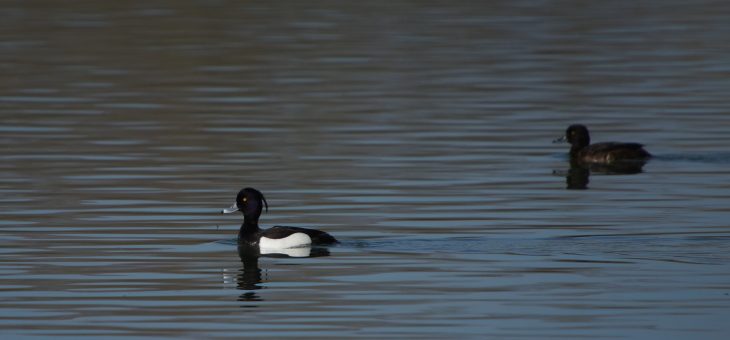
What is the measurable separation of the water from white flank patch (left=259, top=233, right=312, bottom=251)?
13 cm

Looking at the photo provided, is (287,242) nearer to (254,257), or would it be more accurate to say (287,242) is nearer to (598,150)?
(254,257)

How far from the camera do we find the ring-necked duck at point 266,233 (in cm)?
1454

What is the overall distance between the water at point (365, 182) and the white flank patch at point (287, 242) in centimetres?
13

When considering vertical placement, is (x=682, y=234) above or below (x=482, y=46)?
below

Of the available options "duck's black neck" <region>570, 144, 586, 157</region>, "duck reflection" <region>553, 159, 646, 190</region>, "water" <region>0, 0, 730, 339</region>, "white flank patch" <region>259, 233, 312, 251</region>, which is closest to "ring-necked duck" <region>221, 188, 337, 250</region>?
"white flank patch" <region>259, 233, 312, 251</region>

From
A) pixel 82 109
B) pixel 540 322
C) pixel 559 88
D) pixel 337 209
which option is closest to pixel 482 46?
pixel 559 88

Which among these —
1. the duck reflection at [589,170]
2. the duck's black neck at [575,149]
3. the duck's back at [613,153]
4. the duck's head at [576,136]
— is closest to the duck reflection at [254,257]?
the duck reflection at [589,170]

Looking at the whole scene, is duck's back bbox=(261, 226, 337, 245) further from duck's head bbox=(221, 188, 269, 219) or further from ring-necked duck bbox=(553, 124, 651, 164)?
ring-necked duck bbox=(553, 124, 651, 164)

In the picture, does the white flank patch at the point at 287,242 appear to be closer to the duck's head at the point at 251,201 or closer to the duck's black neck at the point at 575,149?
the duck's head at the point at 251,201

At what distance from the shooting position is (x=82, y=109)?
25891 millimetres

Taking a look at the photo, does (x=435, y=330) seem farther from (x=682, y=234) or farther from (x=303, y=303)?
(x=682, y=234)

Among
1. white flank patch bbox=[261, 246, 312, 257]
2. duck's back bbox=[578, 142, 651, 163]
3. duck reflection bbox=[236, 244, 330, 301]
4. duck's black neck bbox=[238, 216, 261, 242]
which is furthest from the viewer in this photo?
duck's back bbox=[578, 142, 651, 163]

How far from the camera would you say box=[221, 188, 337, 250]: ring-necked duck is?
1454 cm

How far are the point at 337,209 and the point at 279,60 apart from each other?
16523mm
